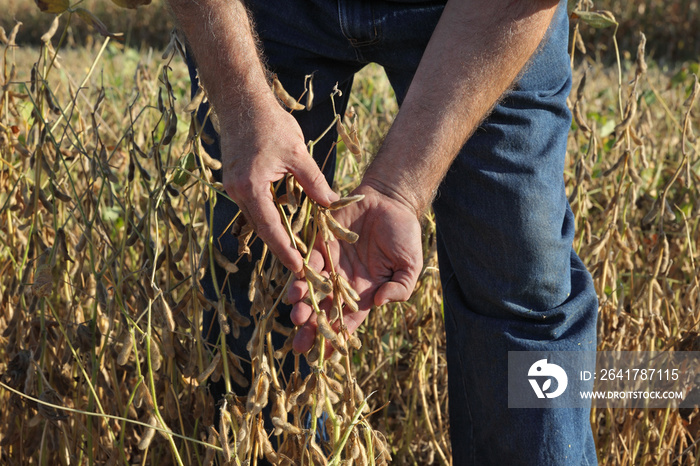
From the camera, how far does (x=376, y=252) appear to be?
1.08 m

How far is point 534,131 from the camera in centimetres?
119


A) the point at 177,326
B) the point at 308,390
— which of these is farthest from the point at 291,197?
the point at 177,326

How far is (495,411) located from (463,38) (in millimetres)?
660

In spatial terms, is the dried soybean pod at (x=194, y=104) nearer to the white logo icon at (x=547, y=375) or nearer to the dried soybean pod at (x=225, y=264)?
the dried soybean pod at (x=225, y=264)

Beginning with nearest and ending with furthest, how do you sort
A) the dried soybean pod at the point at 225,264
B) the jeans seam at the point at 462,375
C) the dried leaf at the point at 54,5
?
1. the dried soybean pod at the point at 225,264
2. the dried leaf at the point at 54,5
3. the jeans seam at the point at 462,375

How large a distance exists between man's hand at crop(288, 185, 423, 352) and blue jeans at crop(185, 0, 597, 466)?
0.66 feet

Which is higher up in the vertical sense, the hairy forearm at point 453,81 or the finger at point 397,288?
the hairy forearm at point 453,81

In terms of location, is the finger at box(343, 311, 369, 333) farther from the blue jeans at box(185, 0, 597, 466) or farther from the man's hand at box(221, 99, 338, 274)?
the blue jeans at box(185, 0, 597, 466)

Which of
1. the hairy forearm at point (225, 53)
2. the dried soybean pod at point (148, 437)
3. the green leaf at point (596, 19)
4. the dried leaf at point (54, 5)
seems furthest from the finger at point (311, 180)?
the green leaf at point (596, 19)

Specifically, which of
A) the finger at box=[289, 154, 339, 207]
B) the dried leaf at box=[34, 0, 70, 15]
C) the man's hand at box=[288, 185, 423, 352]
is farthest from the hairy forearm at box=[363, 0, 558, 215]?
the dried leaf at box=[34, 0, 70, 15]

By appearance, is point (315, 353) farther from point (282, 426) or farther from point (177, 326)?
point (177, 326)

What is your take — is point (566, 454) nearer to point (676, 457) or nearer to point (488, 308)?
point (488, 308)

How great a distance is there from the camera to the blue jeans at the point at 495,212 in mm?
1188

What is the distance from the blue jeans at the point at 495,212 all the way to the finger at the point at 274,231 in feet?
1.06
